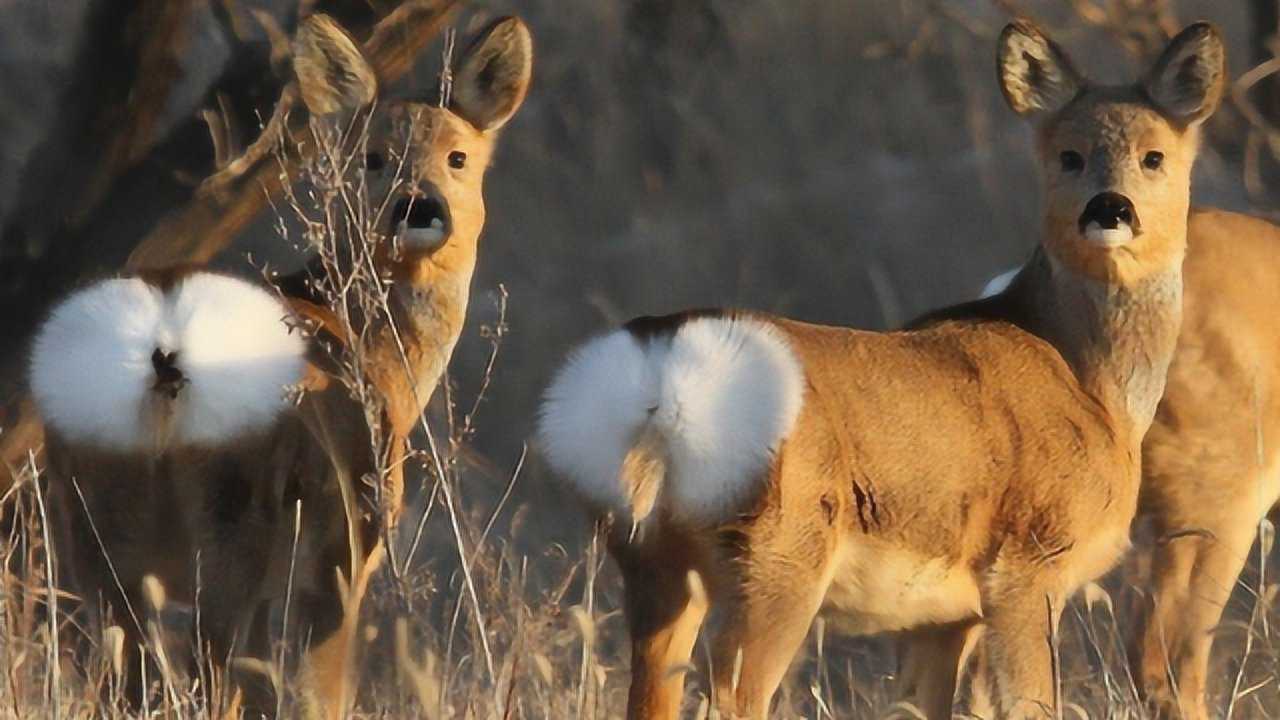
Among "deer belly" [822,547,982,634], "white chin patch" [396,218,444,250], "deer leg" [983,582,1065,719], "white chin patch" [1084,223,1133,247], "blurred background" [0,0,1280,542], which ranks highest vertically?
"white chin patch" [1084,223,1133,247]

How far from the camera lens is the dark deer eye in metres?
7.14

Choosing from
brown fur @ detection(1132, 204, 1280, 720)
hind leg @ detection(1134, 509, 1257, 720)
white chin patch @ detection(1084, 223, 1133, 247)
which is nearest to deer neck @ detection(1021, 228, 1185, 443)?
white chin patch @ detection(1084, 223, 1133, 247)

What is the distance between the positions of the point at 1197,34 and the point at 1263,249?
1.25m

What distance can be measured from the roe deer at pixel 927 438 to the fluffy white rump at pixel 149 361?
733 millimetres

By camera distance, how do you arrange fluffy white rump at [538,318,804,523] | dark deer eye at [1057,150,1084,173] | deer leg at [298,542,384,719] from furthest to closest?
dark deer eye at [1057,150,1084,173]
deer leg at [298,542,384,719]
fluffy white rump at [538,318,804,523]

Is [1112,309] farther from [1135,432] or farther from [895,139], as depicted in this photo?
[895,139]

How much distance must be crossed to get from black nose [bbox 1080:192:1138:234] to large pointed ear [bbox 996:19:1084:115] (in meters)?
0.59

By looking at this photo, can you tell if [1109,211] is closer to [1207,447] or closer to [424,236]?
[1207,447]

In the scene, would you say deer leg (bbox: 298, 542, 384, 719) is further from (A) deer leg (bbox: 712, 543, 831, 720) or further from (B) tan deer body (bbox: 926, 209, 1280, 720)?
(B) tan deer body (bbox: 926, 209, 1280, 720)

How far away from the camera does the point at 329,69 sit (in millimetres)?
7414

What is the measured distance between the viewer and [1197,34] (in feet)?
23.9

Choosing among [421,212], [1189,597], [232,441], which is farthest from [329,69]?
[1189,597]

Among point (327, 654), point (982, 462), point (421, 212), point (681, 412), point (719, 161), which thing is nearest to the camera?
point (681, 412)

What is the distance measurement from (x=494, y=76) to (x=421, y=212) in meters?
0.74
